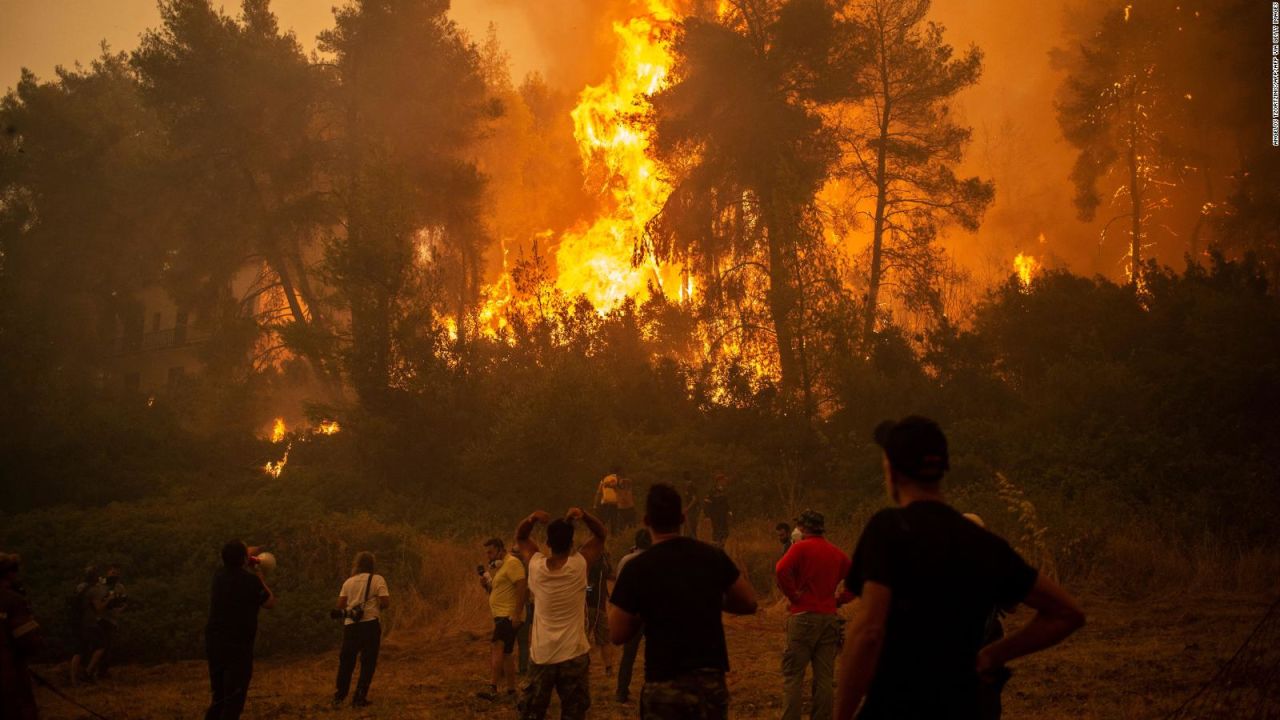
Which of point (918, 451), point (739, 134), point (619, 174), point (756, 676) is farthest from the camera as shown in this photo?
point (619, 174)

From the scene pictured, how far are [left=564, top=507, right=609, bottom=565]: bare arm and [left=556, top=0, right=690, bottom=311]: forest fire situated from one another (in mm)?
34134

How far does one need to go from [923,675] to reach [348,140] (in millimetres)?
41372

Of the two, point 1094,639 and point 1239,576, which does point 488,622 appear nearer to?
point 1094,639

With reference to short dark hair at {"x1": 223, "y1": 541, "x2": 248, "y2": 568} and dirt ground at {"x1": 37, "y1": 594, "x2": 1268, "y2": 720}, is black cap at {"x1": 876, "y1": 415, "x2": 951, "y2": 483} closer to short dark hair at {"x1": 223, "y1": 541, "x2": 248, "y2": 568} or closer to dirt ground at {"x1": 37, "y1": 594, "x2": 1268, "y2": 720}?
short dark hair at {"x1": 223, "y1": 541, "x2": 248, "y2": 568}

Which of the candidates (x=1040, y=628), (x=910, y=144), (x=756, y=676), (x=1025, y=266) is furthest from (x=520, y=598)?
(x=1025, y=266)

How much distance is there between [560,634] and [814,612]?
2073 millimetres

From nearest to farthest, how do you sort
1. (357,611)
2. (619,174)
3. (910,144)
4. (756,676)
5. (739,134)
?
(357,611)
(756,676)
(739,134)
(910,144)
(619,174)

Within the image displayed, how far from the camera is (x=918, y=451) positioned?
147 inches

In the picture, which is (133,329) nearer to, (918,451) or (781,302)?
(781,302)

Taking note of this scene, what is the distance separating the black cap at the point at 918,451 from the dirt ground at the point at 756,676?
24.6 feet

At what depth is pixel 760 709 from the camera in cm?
1091

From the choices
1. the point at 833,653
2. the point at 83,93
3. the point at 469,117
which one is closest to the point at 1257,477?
the point at 833,653

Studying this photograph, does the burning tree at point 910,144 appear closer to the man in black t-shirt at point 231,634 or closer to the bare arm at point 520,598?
the bare arm at point 520,598

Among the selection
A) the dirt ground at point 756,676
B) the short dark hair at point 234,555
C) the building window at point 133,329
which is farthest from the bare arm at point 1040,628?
the building window at point 133,329
